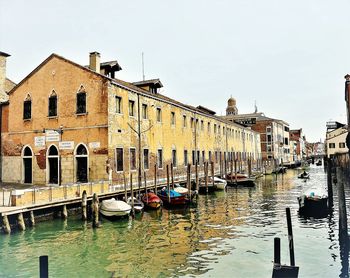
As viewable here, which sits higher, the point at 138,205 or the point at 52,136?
the point at 52,136

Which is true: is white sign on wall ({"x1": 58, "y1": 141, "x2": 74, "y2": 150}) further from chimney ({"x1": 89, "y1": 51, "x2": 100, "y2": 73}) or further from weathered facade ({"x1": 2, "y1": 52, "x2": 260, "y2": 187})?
chimney ({"x1": 89, "y1": 51, "x2": 100, "y2": 73})

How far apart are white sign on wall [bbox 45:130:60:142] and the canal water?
699 cm

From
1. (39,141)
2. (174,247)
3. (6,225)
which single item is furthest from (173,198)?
(39,141)

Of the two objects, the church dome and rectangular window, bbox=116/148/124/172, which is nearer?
rectangular window, bbox=116/148/124/172

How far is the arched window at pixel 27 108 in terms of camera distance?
870 inches

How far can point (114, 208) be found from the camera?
15.0 meters

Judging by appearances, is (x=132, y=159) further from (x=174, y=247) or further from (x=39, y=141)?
(x=174, y=247)

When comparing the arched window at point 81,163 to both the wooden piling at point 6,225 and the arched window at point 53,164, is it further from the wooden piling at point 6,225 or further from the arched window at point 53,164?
the wooden piling at point 6,225

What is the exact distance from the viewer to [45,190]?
47.1 ft

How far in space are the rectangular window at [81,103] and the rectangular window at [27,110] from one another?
12.9 ft

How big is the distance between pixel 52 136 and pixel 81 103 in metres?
2.77

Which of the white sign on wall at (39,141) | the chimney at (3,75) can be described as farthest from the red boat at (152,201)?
the chimney at (3,75)

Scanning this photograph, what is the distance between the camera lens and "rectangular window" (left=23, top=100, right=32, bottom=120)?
72.5 feet

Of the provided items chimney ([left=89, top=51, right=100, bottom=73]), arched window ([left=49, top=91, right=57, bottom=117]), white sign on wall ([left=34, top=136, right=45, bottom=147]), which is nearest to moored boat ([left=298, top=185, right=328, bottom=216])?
chimney ([left=89, top=51, right=100, bottom=73])
